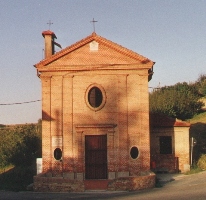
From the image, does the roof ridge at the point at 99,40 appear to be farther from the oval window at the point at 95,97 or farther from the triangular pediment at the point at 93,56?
the oval window at the point at 95,97

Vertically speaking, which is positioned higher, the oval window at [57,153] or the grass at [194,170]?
the oval window at [57,153]

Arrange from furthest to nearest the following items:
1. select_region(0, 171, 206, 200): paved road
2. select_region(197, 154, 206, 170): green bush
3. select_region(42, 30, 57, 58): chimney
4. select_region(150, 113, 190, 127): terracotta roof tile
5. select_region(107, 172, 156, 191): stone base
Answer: select_region(150, 113, 190, 127): terracotta roof tile → select_region(197, 154, 206, 170): green bush → select_region(42, 30, 57, 58): chimney → select_region(107, 172, 156, 191): stone base → select_region(0, 171, 206, 200): paved road

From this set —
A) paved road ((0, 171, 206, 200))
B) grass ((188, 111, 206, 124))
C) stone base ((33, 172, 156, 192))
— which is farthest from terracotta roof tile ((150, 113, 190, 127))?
grass ((188, 111, 206, 124))

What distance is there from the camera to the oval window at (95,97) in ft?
60.6

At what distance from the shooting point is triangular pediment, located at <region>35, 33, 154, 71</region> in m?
18.2

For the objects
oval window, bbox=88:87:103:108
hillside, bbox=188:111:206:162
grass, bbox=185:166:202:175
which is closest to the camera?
oval window, bbox=88:87:103:108

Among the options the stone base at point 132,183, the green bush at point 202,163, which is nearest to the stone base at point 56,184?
the stone base at point 132,183

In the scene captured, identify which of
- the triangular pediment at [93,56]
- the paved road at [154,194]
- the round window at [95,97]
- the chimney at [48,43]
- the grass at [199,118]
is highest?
the chimney at [48,43]

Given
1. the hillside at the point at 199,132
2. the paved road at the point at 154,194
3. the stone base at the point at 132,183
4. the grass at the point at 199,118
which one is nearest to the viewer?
the paved road at the point at 154,194

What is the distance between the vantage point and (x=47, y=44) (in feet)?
66.3

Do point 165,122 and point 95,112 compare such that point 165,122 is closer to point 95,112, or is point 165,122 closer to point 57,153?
point 95,112

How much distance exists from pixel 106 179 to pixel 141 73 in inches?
239

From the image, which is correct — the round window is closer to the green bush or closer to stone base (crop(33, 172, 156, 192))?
stone base (crop(33, 172, 156, 192))

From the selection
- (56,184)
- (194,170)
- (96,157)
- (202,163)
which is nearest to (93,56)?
(96,157)
